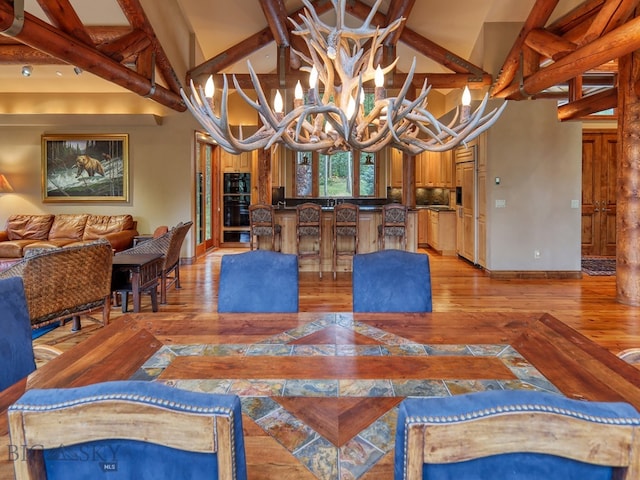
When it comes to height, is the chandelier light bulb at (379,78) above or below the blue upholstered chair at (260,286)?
above

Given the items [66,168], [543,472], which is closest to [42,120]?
[66,168]

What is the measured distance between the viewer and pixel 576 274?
263 inches

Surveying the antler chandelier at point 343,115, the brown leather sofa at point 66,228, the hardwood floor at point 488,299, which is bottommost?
the hardwood floor at point 488,299

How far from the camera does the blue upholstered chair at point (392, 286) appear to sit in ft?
7.93

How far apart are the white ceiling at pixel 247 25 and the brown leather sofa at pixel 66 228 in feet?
Answer: 7.51

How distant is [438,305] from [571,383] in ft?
12.5

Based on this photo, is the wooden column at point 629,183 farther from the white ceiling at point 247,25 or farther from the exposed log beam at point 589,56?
the white ceiling at point 247,25

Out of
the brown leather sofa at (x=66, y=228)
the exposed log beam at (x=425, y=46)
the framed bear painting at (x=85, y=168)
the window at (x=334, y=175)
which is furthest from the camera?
the window at (x=334, y=175)

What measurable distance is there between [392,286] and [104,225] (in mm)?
6361

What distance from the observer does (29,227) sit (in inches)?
285

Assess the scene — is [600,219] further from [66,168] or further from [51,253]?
[66,168]

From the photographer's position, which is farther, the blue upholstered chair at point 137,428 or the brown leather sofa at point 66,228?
the brown leather sofa at point 66,228

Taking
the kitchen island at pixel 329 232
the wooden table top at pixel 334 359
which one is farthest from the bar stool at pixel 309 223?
the wooden table top at pixel 334 359

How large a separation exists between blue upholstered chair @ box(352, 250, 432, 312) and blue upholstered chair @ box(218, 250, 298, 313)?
369mm
